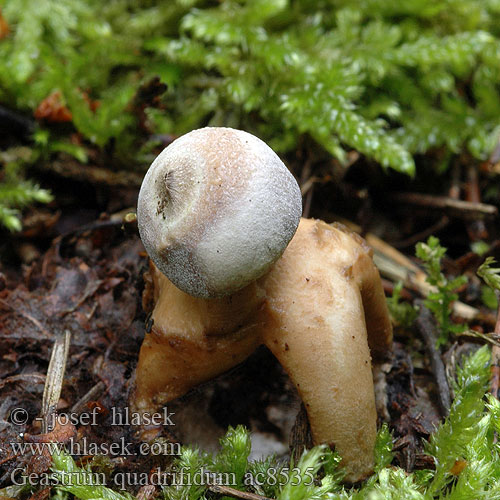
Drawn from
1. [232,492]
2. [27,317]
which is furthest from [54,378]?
[232,492]

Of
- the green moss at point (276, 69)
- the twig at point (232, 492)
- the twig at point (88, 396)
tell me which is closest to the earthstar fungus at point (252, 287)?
the twig at point (88, 396)

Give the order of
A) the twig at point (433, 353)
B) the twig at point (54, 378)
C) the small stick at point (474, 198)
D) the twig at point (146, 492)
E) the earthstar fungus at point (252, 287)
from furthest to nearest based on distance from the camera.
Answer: the small stick at point (474, 198), the twig at point (433, 353), the twig at point (54, 378), the twig at point (146, 492), the earthstar fungus at point (252, 287)

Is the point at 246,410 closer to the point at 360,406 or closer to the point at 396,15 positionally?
the point at 360,406

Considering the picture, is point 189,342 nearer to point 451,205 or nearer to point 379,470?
point 379,470

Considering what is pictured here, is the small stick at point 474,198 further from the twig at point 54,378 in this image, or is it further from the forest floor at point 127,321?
the twig at point 54,378

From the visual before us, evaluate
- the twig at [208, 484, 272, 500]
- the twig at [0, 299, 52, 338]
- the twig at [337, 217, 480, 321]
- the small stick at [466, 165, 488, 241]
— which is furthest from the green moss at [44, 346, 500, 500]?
the small stick at [466, 165, 488, 241]

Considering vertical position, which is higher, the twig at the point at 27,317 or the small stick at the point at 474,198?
the twig at the point at 27,317

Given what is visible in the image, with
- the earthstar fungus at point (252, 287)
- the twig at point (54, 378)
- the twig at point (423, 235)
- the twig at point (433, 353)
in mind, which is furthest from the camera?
the twig at point (423, 235)
